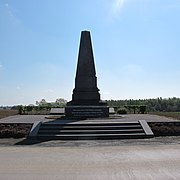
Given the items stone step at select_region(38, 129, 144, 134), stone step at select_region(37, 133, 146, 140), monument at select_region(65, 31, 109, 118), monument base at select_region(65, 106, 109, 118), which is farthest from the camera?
monument at select_region(65, 31, 109, 118)

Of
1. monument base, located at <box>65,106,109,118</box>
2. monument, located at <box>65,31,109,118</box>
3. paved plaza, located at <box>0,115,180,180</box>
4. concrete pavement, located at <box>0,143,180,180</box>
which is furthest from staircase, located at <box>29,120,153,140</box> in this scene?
monument, located at <box>65,31,109,118</box>

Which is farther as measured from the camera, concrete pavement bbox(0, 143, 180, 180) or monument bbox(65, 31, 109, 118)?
monument bbox(65, 31, 109, 118)

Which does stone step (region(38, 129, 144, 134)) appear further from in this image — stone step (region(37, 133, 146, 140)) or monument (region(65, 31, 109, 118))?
monument (region(65, 31, 109, 118))

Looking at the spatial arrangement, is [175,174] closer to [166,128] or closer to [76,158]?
[76,158]

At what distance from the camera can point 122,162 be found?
297 inches

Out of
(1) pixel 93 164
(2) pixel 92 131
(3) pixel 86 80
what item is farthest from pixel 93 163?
(3) pixel 86 80

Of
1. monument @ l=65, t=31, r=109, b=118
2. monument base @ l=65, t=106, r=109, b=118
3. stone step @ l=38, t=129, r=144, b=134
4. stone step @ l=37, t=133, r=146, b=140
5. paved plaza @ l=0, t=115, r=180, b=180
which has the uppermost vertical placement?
monument @ l=65, t=31, r=109, b=118

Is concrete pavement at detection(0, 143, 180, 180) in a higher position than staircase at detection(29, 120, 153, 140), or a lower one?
lower

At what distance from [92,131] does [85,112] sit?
6.27 metres

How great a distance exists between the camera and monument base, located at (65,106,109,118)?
19.7 metres

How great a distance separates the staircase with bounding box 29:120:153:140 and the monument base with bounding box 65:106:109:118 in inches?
204

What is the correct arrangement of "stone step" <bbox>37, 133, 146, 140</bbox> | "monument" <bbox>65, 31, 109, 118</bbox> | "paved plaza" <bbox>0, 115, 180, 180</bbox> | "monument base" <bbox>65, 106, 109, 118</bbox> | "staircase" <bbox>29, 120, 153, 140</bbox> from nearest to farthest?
"paved plaza" <bbox>0, 115, 180, 180</bbox> → "stone step" <bbox>37, 133, 146, 140</bbox> → "staircase" <bbox>29, 120, 153, 140</bbox> → "monument base" <bbox>65, 106, 109, 118</bbox> → "monument" <bbox>65, 31, 109, 118</bbox>

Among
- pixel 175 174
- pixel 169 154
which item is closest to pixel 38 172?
pixel 175 174

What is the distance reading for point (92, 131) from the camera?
13.5m
